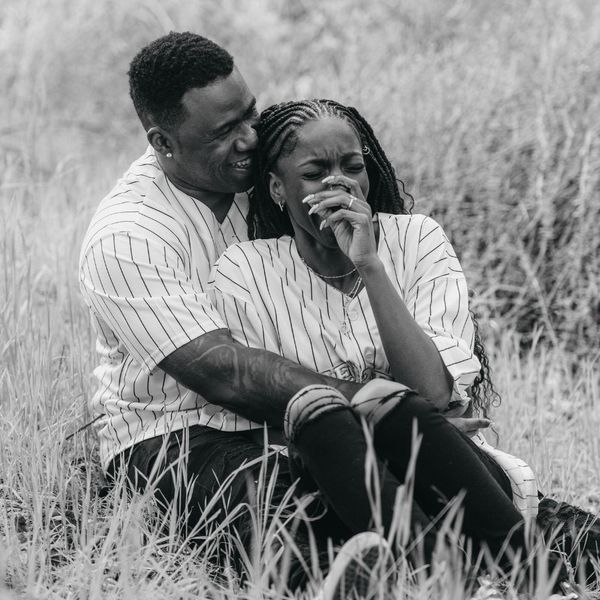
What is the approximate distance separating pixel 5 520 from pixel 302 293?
1.01 metres

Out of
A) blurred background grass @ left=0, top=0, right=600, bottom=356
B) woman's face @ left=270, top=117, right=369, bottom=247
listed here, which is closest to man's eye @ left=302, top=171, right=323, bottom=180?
woman's face @ left=270, top=117, right=369, bottom=247

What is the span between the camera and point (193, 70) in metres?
Answer: 3.19

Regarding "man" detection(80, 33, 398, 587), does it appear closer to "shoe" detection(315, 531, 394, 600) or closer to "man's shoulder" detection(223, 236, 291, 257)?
"man's shoulder" detection(223, 236, 291, 257)

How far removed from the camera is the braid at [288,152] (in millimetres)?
3072

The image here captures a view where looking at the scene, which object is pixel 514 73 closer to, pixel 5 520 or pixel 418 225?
pixel 418 225

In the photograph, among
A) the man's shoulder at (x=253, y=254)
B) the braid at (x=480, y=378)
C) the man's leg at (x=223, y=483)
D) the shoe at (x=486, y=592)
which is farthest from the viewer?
the braid at (x=480, y=378)

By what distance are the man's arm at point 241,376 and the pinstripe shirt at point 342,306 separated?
15 centimetres

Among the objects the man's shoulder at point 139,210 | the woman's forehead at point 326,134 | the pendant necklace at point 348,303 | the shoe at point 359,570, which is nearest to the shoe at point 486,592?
the shoe at point 359,570

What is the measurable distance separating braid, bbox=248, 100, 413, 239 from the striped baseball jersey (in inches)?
5.2

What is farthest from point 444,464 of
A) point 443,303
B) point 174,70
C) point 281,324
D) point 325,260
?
point 174,70

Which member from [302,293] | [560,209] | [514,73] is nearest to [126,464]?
[302,293]

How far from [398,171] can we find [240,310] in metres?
2.81

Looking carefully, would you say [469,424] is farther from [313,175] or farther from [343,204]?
[313,175]

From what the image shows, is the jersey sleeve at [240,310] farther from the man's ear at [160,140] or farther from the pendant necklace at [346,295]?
the man's ear at [160,140]
